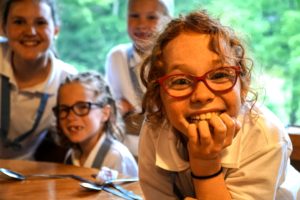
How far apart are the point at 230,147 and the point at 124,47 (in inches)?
60.1

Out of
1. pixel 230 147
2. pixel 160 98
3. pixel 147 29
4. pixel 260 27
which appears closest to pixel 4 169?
pixel 160 98

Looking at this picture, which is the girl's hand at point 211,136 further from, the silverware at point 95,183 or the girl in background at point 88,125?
the girl in background at point 88,125

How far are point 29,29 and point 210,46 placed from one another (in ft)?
4.35

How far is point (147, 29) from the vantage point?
2.34 meters

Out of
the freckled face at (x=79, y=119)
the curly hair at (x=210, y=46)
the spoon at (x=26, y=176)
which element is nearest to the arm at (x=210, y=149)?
the curly hair at (x=210, y=46)

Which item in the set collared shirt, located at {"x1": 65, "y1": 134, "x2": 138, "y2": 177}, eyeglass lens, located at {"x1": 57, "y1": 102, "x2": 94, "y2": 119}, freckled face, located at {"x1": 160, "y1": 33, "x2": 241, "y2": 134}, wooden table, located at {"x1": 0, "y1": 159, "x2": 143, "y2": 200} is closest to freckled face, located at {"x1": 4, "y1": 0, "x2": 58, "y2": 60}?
eyeglass lens, located at {"x1": 57, "y1": 102, "x2": 94, "y2": 119}

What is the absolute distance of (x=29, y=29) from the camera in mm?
2168

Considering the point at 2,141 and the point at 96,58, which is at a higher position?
the point at 96,58

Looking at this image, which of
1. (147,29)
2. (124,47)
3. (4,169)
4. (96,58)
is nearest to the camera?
(4,169)

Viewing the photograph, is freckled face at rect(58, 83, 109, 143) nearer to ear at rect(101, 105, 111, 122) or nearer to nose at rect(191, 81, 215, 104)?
ear at rect(101, 105, 111, 122)

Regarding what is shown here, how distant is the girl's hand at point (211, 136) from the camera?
97 centimetres

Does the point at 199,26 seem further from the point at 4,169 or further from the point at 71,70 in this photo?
the point at 71,70

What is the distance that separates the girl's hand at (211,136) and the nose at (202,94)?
4cm

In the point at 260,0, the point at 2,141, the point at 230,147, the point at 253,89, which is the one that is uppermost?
the point at 260,0
